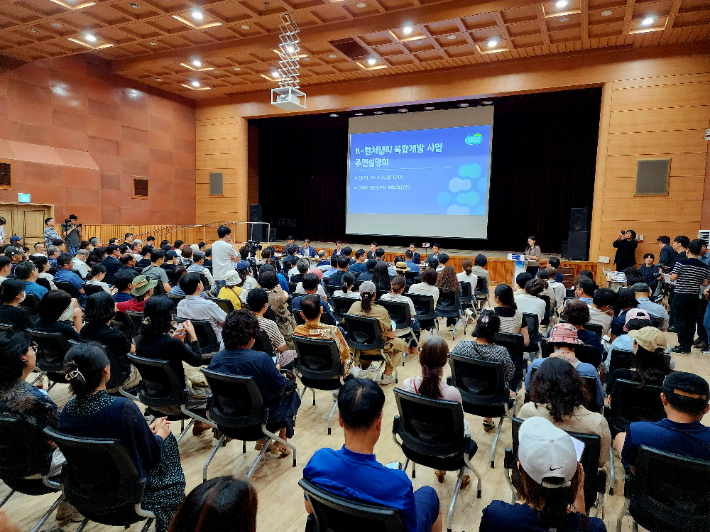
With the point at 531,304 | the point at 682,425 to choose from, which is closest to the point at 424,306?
the point at 531,304

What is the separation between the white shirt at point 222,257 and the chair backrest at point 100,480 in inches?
208

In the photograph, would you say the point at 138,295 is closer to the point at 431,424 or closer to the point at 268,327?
the point at 268,327

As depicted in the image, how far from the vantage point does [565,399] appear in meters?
2.12

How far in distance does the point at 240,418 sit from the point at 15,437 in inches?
44.9

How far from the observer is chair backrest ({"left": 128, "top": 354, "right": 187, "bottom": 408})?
289cm

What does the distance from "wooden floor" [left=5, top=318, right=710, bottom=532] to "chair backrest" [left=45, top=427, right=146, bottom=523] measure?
0.65 meters

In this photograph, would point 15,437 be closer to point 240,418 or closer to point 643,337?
point 240,418

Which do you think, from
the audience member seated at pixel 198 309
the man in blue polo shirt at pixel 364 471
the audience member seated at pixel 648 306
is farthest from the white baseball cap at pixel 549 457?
the audience member seated at pixel 648 306

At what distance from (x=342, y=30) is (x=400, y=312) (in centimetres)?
747

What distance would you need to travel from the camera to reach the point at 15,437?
2107 millimetres

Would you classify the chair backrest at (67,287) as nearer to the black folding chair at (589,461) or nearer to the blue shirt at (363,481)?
the blue shirt at (363,481)

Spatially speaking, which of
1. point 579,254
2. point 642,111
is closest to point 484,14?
point 642,111

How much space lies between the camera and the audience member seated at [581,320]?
349cm

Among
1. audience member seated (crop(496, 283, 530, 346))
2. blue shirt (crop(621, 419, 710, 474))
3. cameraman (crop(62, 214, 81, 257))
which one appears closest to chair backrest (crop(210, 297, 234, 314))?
audience member seated (crop(496, 283, 530, 346))
